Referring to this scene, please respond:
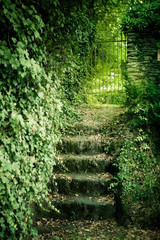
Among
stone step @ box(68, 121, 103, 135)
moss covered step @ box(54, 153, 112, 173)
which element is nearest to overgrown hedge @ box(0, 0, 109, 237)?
moss covered step @ box(54, 153, 112, 173)

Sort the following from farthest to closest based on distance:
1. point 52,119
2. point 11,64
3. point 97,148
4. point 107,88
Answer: point 107,88
point 97,148
point 52,119
point 11,64

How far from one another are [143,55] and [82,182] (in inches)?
137

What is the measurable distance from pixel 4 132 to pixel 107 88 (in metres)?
6.51

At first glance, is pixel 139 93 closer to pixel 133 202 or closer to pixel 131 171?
pixel 131 171

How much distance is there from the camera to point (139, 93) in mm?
4406

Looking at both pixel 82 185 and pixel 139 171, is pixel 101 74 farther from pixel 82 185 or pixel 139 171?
pixel 82 185

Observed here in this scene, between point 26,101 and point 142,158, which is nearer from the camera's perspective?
point 26,101

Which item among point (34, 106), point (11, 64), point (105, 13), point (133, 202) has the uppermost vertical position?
point (105, 13)

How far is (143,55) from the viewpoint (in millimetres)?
5402

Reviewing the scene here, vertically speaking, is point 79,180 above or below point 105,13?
below

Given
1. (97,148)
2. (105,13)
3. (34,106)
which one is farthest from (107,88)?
(34,106)

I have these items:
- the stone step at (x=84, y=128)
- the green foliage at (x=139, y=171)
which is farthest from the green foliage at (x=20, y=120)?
the stone step at (x=84, y=128)

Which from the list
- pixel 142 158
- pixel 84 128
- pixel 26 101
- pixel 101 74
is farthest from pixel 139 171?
pixel 101 74

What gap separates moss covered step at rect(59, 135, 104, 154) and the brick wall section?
82.4 inches
